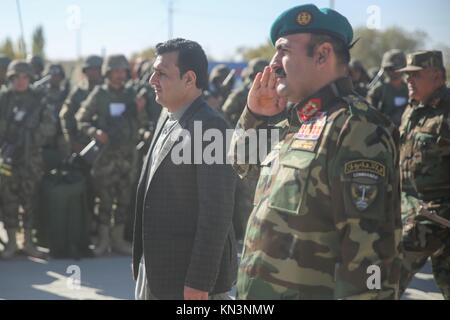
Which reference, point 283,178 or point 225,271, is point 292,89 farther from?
point 225,271

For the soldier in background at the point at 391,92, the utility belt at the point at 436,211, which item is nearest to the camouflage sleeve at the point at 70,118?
the soldier in background at the point at 391,92

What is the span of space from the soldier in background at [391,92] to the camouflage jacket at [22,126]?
4.61 metres

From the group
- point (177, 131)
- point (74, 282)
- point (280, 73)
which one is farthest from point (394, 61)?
point (280, 73)

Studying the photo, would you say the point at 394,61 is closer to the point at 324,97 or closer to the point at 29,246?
the point at 29,246

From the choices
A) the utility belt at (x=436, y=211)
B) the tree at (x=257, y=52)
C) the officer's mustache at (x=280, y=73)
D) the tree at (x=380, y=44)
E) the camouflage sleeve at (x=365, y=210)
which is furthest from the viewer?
the tree at (x=257, y=52)

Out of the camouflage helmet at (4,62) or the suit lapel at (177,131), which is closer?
the suit lapel at (177,131)

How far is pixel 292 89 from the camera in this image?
232 centimetres

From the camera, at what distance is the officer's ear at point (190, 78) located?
3.15 metres

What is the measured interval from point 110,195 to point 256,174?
490 centimetres

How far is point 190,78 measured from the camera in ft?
10.4

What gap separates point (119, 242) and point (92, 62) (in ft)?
7.76

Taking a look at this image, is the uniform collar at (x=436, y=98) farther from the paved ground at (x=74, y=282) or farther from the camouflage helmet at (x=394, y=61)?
the camouflage helmet at (x=394, y=61)

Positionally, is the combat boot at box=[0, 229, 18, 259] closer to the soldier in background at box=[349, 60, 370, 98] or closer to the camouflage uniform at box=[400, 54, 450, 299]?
the camouflage uniform at box=[400, 54, 450, 299]
